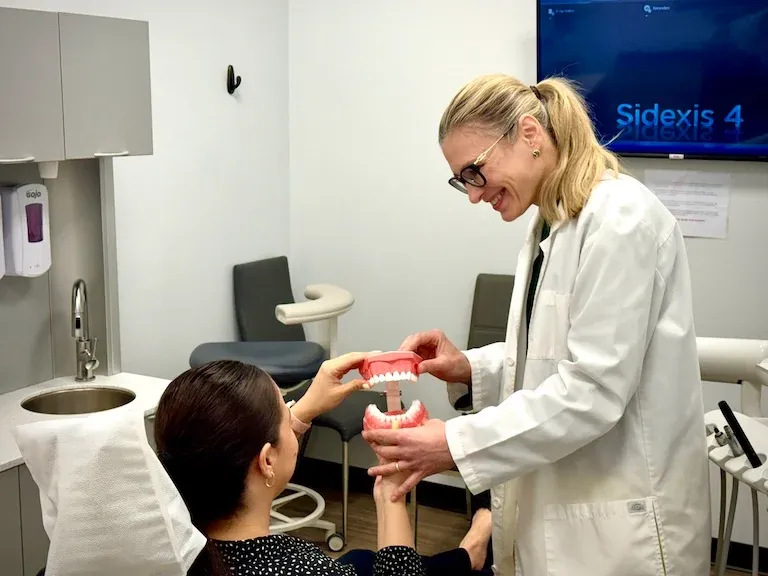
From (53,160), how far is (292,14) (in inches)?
66.0

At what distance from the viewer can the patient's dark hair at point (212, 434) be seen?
137 centimetres

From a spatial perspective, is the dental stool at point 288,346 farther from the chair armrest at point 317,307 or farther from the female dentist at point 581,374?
the female dentist at point 581,374

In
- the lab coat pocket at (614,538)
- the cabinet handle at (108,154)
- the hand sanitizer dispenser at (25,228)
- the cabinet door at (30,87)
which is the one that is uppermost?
the cabinet door at (30,87)

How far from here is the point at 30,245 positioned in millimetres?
2299

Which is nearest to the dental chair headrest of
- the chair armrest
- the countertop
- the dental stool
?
the countertop

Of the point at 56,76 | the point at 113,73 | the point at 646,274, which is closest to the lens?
the point at 646,274

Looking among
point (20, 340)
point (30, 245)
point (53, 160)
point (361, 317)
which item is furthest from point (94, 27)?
point (361, 317)

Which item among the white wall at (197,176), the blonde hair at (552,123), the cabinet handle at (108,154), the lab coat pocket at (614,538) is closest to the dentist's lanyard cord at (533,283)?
the blonde hair at (552,123)

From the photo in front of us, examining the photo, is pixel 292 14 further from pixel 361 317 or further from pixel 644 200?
pixel 644 200

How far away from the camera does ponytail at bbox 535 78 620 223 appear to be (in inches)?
62.7

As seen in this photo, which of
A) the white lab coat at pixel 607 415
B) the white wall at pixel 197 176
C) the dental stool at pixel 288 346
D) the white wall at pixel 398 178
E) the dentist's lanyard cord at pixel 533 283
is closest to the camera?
the white lab coat at pixel 607 415

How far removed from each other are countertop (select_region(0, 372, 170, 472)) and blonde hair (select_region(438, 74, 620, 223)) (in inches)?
48.6

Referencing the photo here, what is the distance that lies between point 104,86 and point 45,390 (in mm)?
840

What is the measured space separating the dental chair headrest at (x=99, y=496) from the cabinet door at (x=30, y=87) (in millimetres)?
1297
